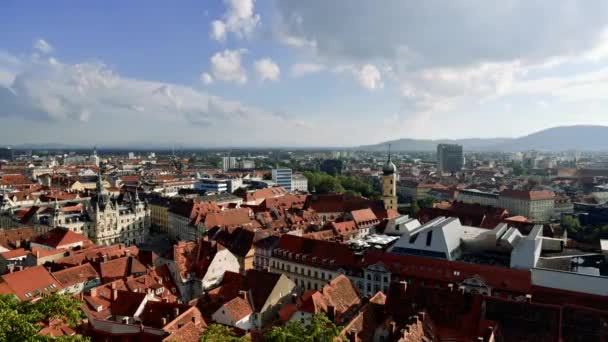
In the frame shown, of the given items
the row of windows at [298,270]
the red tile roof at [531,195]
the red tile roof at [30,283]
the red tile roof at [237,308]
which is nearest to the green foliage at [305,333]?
the red tile roof at [237,308]

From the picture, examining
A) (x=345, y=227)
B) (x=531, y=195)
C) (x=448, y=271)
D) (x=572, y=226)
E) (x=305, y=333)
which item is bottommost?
(x=572, y=226)

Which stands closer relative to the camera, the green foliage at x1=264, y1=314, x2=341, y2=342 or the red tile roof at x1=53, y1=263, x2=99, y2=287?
the green foliage at x1=264, y1=314, x2=341, y2=342

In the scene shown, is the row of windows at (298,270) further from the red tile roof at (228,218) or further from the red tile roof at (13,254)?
the red tile roof at (13,254)

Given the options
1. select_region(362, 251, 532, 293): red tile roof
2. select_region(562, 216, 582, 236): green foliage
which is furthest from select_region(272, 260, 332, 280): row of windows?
select_region(562, 216, 582, 236): green foliage

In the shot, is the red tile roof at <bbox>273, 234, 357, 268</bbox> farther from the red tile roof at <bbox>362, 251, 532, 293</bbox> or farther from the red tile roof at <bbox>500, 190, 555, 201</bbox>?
the red tile roof at <bbox>500, 190, 555, 201</bbox>

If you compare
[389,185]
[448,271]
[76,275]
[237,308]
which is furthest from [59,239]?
[389,185]

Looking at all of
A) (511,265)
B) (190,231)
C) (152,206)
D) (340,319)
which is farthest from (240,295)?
(152,206)

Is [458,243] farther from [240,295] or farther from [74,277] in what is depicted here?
[74,277]

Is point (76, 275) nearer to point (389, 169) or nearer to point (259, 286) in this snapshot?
point (259, 286)
